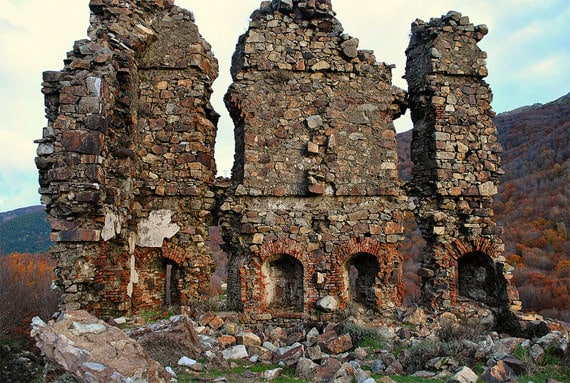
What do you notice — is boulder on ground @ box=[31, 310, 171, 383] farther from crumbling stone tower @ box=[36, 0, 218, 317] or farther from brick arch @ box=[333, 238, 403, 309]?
brick arch @ box=[333, 238, 403, 309]

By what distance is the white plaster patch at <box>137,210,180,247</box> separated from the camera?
1073 centimetres

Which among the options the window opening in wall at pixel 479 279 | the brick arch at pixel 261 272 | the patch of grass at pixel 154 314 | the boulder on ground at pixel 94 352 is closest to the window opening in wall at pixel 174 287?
the patch of grass at pixel 154 314

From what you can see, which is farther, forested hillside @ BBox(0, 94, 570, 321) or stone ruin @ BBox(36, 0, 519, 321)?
forested hillside @ BBox(0, 94, 570, 321)

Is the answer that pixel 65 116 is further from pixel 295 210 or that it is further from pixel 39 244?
pixel 39 244

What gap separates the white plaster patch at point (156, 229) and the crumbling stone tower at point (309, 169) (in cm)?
139

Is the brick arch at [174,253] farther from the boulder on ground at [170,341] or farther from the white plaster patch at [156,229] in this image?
the boulder on ground at [170,341]

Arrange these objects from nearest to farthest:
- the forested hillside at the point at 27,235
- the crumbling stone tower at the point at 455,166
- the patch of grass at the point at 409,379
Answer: the patch of grass at the point at 409,379 < the crumbling stone tower at the point at 455,166 < the forested hillside at the point at 27,235

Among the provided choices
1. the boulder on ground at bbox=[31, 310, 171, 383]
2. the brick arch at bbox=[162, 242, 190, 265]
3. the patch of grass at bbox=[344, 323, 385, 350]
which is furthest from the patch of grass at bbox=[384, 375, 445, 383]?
the brick arch at bbox=[162, 242, 190, 265]

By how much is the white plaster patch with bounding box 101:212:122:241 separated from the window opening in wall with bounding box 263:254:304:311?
3.66 m

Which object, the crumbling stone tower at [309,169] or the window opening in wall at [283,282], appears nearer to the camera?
the crumbling stone tower at [309,169]

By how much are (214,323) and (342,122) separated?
19.6ft

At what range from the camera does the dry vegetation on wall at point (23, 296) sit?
18.6 meters

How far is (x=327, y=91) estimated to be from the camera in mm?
11562

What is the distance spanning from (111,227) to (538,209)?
85.6 feet
